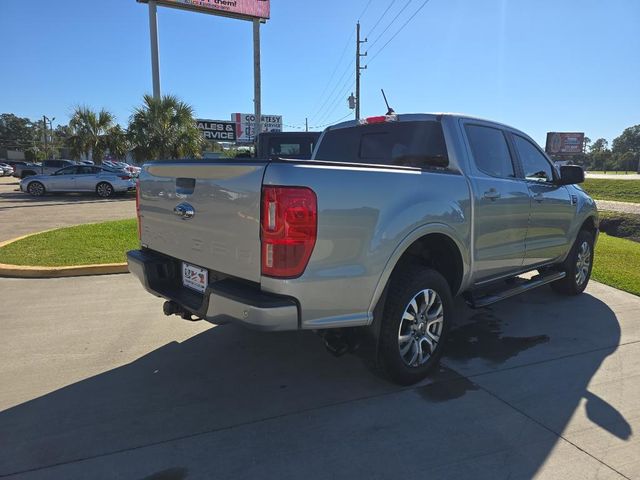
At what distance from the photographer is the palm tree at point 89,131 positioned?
25.3m

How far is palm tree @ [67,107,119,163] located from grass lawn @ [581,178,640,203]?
29.1 metres

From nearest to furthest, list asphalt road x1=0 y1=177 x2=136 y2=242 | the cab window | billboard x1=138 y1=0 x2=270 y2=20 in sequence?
the cab window → asphalt road x1=0 y1=177 x2=136 y2=242 → billboard x1=138 y1=0 x2=270 y2=20

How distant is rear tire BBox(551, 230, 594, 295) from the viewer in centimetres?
561

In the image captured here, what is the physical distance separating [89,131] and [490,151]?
26.1 meters

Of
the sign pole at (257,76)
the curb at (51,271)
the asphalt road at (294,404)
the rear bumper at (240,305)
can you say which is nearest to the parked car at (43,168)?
the sign pole at (257,76)

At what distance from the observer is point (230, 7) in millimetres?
29922

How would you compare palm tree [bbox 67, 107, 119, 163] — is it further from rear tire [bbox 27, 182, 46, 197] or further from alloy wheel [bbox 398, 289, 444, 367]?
alloy wheel [bbox 398, 289, 444, 367]

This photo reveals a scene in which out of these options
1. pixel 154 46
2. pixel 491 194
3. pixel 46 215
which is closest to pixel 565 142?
pixel 154 46

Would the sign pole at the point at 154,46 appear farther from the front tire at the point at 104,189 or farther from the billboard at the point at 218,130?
the billboard at the point at 218,130

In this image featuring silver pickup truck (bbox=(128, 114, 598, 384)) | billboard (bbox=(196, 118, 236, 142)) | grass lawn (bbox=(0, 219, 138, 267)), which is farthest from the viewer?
billboard (bbox=(196, 118, 236, 142))

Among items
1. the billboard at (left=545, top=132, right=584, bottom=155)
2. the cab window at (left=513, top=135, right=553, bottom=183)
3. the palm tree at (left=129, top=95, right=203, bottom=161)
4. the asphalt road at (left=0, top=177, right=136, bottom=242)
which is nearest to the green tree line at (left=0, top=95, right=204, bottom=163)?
the palm tree at (left=129, top=95, right=203, bottom=161)

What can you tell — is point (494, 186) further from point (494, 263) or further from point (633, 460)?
point (633, 460)

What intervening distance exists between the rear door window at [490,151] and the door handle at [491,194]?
0.19 metres

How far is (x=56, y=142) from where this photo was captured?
84.8 m
